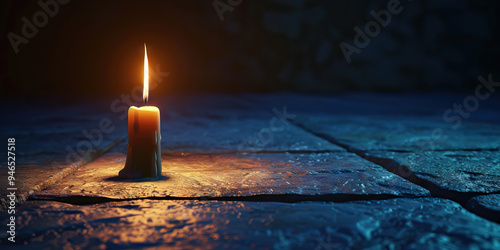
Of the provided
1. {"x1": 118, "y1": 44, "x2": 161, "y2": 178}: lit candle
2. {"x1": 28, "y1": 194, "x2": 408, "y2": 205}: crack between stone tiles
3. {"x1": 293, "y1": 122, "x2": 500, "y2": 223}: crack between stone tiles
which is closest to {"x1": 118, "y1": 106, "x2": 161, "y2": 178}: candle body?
{"x1": 118, "y1": 44, "x2": 161, "y2": 178}: lit candle

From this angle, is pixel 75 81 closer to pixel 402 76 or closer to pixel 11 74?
pixel 11 74

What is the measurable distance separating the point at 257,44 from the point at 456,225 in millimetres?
3602

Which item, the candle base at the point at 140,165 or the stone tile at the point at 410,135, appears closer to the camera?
the candle base at the point at 140,165

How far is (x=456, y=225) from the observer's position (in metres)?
0.58

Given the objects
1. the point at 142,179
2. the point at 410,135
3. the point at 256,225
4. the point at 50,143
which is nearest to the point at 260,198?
the point at 256,225

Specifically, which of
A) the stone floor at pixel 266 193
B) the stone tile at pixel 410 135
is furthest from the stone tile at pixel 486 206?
the stone tile at pixel 410 135

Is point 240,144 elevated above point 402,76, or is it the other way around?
point 402,76

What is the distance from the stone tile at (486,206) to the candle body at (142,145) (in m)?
0.61

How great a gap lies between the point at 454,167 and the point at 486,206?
338 millimetres

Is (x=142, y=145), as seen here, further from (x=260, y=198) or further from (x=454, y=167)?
→ (x=454, y=167)

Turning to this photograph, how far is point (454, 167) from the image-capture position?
0.96m

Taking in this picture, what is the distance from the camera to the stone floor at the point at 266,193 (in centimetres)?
54

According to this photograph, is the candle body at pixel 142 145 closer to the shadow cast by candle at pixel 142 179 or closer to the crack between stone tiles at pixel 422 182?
the shadow cast by candle at pixel 142 179

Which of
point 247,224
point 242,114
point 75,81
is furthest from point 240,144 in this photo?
point 75,81
